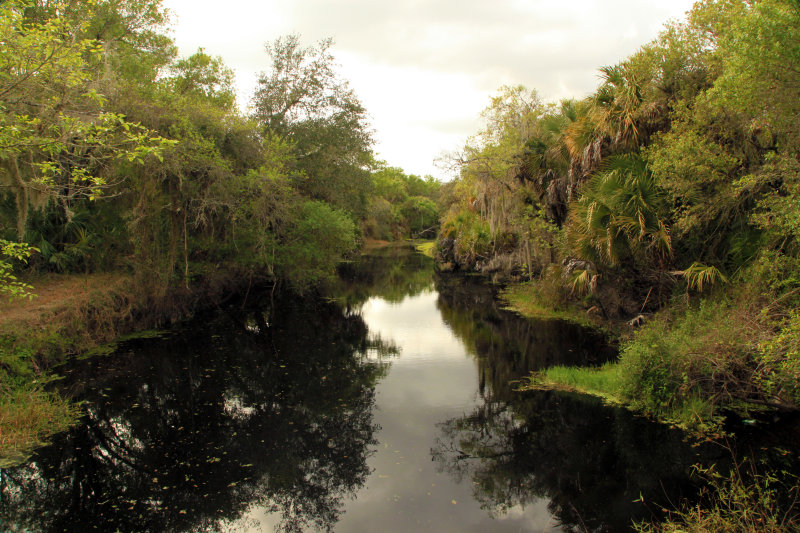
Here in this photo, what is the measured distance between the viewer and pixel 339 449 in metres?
8.04

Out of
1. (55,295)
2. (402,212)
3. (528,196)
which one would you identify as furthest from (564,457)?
(402,212)

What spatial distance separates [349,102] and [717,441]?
25211mm

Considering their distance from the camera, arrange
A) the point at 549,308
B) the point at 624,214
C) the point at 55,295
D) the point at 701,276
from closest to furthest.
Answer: the point at 701,276, the point at 624,214, the point at 55,295, the point at 549,308

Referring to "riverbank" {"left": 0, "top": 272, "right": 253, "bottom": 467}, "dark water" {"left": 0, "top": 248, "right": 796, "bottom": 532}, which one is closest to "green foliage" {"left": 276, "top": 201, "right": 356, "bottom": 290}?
"riverbank" {"left": 0, "top": 272, "right": 253, "bottom": 467}

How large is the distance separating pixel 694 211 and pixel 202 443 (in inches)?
428

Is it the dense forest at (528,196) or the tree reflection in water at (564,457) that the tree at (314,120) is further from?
the tree reflection in water at (564,457)

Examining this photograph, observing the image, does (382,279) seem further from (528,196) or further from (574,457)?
(574,457)

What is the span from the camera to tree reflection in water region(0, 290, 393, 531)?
6250 mm

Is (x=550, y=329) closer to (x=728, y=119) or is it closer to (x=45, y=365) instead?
(x=728, y=119)

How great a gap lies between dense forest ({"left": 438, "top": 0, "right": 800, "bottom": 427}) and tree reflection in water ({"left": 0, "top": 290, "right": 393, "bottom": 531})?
5453mm

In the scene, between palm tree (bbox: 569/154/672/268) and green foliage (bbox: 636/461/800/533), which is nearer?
green foliage (bbox: 636/461/800/533)

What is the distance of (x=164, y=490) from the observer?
660 centimetres

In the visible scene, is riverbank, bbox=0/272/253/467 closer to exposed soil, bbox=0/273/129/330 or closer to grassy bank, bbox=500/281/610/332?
exposed soil, bbox=0/273/129/330

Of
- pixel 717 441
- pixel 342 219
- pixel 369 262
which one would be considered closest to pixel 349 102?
pixel 342 219
